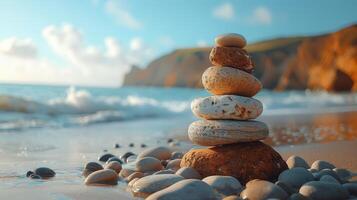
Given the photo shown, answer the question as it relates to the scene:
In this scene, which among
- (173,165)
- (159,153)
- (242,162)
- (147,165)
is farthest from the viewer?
(159,153)

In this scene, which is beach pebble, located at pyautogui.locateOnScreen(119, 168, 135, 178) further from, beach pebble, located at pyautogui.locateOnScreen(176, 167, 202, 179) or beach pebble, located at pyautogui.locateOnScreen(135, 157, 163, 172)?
beach pebble, located at pyautogui.locateOnScreen(176, 167, 202, 179)

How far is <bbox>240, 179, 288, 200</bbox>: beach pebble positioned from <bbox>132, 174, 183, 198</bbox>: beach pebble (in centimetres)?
85

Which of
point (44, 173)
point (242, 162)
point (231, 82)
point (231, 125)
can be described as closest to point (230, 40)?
point (231, 82)

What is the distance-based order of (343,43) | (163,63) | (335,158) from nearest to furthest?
(335,158)
(343,43)
(163,63)

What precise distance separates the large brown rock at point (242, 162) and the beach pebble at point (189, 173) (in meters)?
0.09

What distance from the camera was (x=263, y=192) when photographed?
15.4ft

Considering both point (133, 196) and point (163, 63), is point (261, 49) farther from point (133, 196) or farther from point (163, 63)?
point (133, 196)

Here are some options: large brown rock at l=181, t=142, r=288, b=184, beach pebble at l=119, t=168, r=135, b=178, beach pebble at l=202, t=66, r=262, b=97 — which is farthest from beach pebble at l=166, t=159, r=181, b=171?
beach pebble at l=202, t=66, r=262, b=97

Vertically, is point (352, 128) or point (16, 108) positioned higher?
point (16, 108)

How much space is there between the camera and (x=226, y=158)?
575 cm

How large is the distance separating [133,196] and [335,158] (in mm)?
4331

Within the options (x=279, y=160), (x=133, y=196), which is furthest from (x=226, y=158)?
(x=133, y=196)

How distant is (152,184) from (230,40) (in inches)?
89.9

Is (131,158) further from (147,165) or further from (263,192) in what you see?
(263,192)
